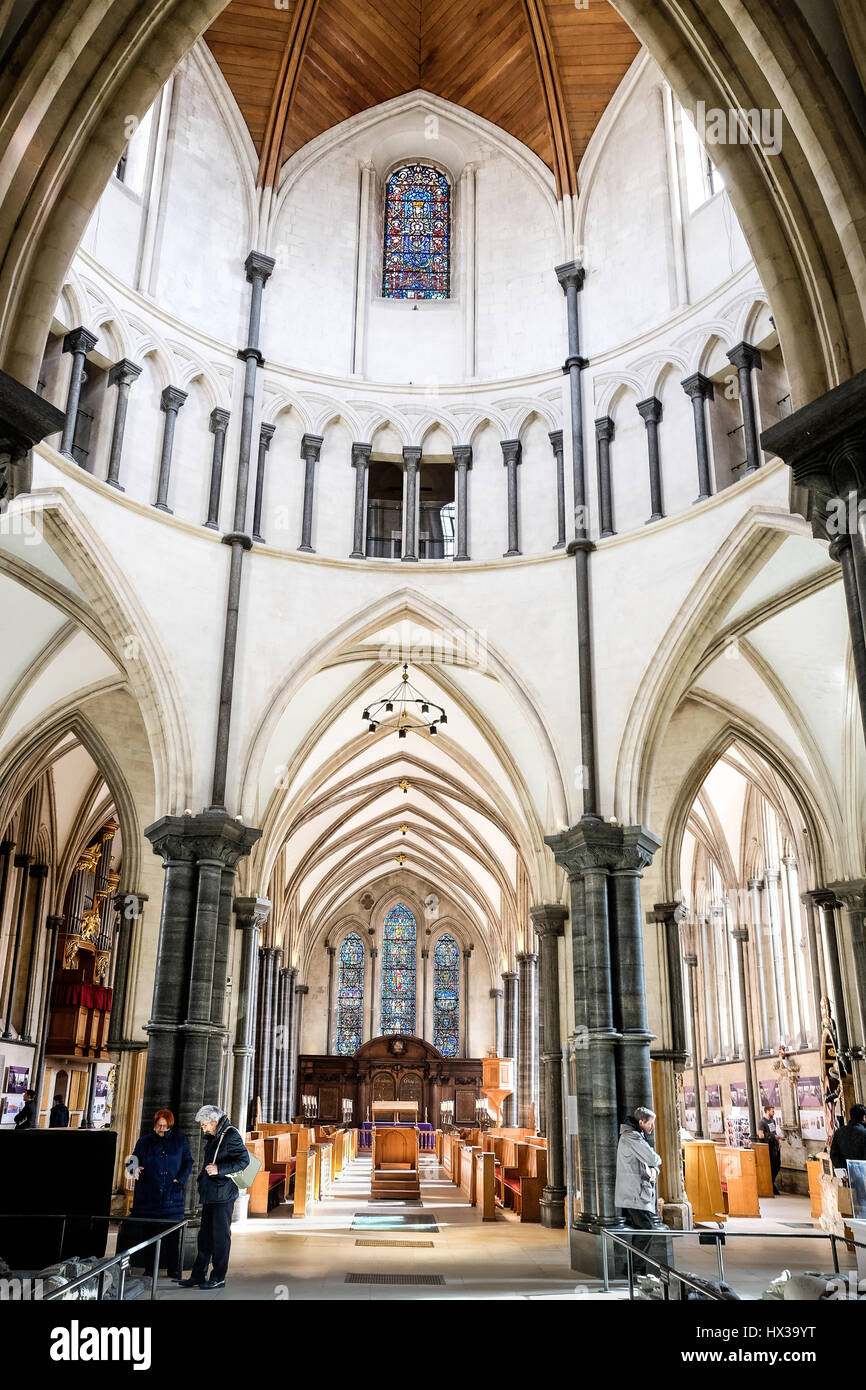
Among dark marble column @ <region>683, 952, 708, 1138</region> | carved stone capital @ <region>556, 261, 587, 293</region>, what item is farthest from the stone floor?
carved stone capital @ <region>556, 261, 587, 293</region>

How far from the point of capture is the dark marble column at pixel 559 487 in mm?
14695

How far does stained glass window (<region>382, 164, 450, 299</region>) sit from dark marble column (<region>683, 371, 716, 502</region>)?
16.1 ft

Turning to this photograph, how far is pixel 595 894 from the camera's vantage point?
41.3 feet

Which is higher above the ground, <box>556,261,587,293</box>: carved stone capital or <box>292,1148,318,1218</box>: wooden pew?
<box>556,261,587,293</box>: carved stone capital

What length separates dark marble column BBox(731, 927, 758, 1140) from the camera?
79.1 feet

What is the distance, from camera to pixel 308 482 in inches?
599

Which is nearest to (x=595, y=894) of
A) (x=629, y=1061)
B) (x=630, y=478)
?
(x=629, y=1061)

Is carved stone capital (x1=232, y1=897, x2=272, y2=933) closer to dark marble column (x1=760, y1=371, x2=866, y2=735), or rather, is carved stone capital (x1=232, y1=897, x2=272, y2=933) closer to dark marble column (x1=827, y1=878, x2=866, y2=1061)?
dark marble column (x1=827, y1=878, x2=866, y2=1061)

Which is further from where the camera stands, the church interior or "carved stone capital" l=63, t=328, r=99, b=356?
"carved stone capital" l=63, t=328, r=99, b=356

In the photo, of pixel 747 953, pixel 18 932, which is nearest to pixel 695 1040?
pixel 747 953

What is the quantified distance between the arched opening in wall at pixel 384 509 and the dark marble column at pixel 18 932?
455 inches

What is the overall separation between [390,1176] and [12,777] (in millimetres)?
8614

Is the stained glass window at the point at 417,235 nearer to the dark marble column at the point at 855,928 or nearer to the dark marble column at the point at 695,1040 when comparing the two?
the dark marble column at the point at 855,928
